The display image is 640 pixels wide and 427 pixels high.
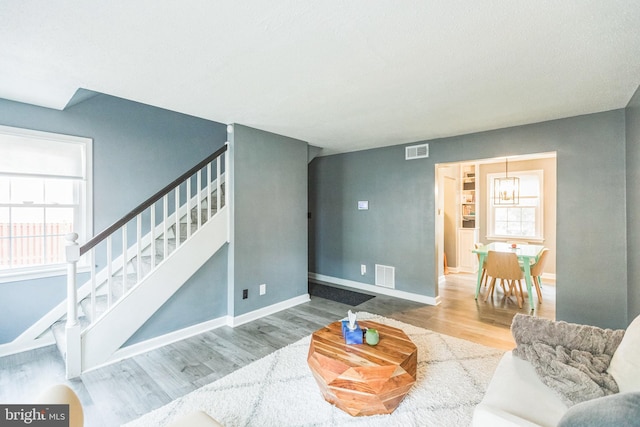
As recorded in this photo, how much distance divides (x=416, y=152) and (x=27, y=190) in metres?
4.68

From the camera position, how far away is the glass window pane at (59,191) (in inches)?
121

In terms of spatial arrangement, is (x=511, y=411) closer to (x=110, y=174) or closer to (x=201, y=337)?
(x=201, y=337)

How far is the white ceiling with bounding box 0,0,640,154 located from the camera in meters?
1.48

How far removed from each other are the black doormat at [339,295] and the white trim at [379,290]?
0.26 meters

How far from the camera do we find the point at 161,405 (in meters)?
1.99

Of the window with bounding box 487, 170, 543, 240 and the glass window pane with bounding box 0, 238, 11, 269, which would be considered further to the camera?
the window with bounding box 487, 170, 543, 240

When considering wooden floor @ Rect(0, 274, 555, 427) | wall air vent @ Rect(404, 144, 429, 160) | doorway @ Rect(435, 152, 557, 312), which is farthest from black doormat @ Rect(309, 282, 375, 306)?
doorway @ Rect(435, 152, 557, 312)

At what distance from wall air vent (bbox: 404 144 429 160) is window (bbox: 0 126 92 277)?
13.4 feet

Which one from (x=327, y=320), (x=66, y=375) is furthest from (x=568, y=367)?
(x=66, y=375)

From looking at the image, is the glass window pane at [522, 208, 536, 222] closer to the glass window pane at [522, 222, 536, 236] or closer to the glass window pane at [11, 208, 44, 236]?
the glass window pane at [522, 222, 536, 236]

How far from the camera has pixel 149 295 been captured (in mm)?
2793

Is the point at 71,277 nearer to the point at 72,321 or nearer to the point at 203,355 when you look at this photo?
the point at 72,321

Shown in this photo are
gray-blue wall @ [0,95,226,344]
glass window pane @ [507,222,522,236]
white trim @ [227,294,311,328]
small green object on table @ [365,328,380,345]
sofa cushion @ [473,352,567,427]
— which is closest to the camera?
sofa cushion @ [473,352,567,427]

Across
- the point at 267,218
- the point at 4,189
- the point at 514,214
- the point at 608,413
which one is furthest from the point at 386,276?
the point at 4,189
